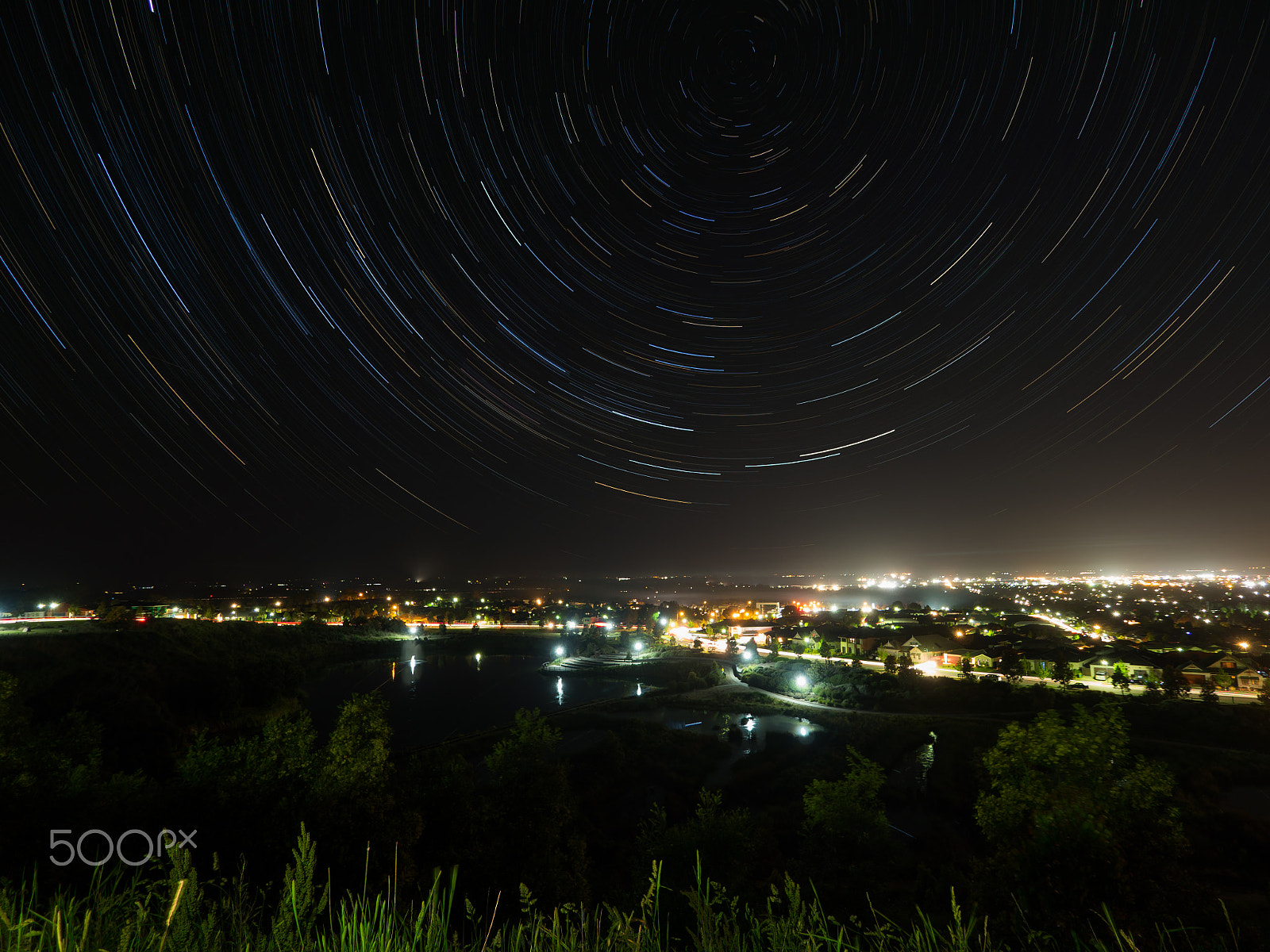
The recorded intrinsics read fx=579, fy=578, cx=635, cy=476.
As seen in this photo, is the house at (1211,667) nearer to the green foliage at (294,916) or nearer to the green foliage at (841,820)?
the green foliage at (841,820)

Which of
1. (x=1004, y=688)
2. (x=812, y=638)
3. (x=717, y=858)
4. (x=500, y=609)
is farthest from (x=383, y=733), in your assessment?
(x=500, y=609)

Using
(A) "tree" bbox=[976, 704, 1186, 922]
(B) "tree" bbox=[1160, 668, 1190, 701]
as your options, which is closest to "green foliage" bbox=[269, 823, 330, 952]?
(A) "tree" bbox=[976, 704, 1186, 922]

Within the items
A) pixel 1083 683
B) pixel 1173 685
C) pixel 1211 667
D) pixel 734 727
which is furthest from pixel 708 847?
pixel 1211 667

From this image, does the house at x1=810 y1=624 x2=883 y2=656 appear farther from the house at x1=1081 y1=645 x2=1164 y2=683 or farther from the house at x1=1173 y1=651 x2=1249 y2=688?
the house at x1=1173 y1=651 x2=1249 y2=688

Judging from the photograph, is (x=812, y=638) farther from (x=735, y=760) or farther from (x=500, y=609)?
(x=500, y=609)

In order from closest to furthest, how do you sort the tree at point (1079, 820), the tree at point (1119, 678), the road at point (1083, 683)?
1. the tree at point (1079, 820)
2. the road at point (1083, 683)
3. the tree at point (1119, 678)

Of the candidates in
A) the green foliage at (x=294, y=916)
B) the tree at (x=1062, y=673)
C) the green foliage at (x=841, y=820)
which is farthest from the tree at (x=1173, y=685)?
the green foliage at (x=294, y=916)
